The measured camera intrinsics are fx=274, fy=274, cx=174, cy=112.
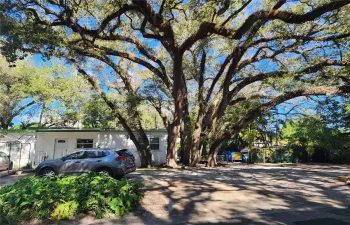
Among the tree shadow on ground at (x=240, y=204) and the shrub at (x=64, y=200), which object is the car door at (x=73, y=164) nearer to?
the tree shadow on ground at (x=240, y=204)

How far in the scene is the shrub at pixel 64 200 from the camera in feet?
19.9

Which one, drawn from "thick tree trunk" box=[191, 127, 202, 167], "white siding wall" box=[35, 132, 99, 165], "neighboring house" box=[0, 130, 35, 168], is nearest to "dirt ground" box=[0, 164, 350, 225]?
"thick tree trunk" box=[191, 127, 202, 167]

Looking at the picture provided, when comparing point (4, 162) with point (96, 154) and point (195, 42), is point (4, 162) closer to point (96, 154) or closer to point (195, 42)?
point (96, 154)

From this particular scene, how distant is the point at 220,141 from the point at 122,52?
8931mm

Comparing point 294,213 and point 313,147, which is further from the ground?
point 313,147

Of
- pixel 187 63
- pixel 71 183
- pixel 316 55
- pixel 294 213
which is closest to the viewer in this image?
pixel 294 213

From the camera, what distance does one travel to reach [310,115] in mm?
22234

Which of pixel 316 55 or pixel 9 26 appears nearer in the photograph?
pixel 9 26

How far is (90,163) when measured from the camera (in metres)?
11.9

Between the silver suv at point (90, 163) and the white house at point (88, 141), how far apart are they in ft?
31.1

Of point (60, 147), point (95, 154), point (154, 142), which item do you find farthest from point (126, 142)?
point (95, 154)

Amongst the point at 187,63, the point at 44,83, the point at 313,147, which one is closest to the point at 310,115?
the point at 313,147

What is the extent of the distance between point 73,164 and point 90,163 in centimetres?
82

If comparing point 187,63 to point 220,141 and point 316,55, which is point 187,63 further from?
point 316,55
